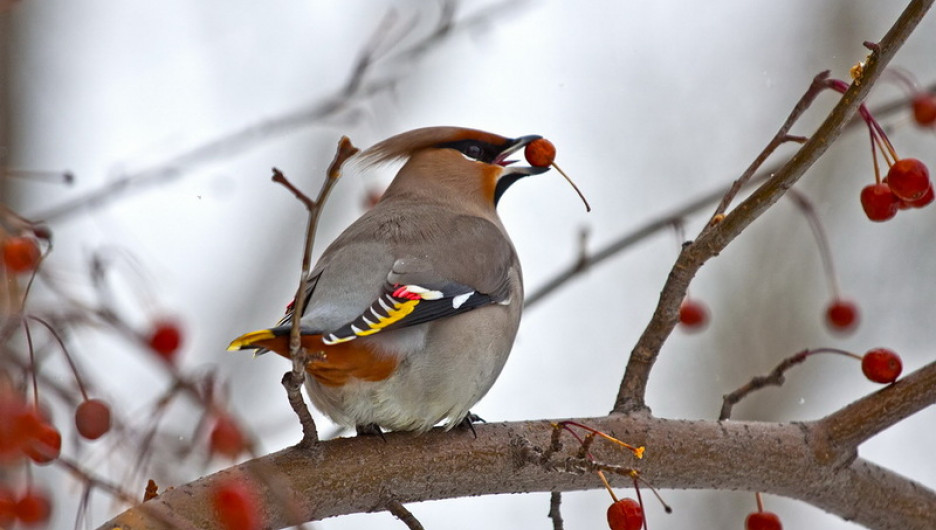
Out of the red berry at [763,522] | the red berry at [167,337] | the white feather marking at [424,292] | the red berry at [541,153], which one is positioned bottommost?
the red berry at [167,337]

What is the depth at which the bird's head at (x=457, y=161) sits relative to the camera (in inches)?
153

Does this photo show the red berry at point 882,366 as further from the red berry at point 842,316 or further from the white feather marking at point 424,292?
the white feather marking at point 424,292

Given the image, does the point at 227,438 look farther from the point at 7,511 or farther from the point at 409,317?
the point at 409,317

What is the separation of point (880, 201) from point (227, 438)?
164 cm

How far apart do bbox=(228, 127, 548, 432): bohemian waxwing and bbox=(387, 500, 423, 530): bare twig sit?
34cm

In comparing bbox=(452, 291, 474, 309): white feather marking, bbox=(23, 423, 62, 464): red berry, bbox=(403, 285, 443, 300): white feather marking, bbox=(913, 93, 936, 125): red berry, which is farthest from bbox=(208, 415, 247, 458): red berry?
bbox=(913, 93, 936, 125): red berry

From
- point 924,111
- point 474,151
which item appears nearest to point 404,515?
point 924,111

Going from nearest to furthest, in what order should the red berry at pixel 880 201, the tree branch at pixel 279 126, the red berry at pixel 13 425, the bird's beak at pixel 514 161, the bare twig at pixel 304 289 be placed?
1. the bare twig at pixel 304 289
2. the red berry at pixel 13 425
3. the red berry at pixel 880 201
4. the tree branch at pixel 279 126
5. the bird's beak at pixel 514 161

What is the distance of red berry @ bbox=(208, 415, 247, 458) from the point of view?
5.54 feet

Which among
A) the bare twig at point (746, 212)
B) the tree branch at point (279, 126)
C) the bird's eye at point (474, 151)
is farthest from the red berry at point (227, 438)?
the bird's eye at point (474, 151)

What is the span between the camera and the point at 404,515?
2.52m

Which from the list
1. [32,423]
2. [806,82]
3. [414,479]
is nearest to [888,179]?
[414,479]

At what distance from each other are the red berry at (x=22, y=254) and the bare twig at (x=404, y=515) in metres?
0.87

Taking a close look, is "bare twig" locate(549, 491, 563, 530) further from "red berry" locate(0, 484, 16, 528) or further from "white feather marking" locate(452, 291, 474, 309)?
"red berry" locate(0, 484, 16, 528)
